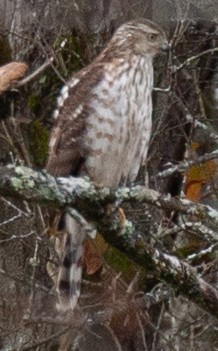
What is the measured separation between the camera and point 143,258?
4.76 m

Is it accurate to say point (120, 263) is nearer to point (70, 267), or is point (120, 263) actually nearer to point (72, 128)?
point (70, 267)

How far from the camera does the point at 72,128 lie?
6.02m

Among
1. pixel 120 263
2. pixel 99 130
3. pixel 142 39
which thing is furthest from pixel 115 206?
pixel 120 263

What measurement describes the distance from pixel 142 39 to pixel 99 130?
816 millimetres

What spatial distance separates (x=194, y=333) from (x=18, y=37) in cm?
209

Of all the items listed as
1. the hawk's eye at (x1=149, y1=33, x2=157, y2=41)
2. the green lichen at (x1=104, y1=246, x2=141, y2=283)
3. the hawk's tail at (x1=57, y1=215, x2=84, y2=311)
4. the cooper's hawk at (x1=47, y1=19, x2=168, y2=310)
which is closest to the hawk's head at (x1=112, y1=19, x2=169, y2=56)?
the hawk's eye at (x1=149, y1=33, x2=157, y2=41)

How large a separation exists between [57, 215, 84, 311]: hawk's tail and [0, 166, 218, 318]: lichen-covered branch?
3.73ft

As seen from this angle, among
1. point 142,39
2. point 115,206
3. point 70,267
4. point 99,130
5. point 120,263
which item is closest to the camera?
point 115,206

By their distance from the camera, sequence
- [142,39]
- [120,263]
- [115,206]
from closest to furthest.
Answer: [115,206] → [142,39] → [120,263]

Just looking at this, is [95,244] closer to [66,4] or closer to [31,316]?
[31,316]

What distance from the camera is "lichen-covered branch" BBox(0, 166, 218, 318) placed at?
4.26 meters

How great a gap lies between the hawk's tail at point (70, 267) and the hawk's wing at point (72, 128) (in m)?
0.25

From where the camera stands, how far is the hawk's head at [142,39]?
21.5 feet

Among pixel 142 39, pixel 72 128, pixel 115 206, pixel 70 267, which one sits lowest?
pixel 70 267
